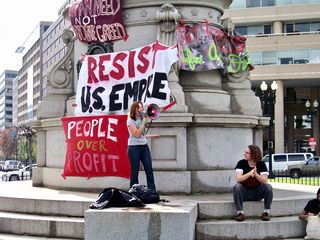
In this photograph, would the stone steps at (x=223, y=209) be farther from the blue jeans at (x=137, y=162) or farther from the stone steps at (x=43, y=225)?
the stone steps at (x=43, y=225)

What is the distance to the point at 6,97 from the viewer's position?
184625 millimetres

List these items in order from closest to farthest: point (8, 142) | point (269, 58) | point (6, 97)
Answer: point (269, 58)
point (8, 142)
point (6, 97)

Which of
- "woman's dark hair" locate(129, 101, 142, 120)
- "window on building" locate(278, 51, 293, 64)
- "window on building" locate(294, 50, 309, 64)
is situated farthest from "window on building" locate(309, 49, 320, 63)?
"woman's dark hair" locate(129, 101, 142, 120)

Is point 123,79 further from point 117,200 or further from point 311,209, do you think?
point 311,209

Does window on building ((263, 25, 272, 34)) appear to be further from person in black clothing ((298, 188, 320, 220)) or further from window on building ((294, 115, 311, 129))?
person in black clothing ((298, 188, 320, 220))

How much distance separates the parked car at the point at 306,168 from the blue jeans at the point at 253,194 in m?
27.4

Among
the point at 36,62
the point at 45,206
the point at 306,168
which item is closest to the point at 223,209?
the point at 45,206

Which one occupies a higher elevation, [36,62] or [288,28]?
[36,62]

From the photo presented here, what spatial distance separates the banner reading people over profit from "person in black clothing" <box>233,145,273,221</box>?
2798mm

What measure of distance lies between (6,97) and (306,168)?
162 metres

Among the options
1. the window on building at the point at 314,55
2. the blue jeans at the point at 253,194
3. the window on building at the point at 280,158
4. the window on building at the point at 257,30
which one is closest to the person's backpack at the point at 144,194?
the blue jeans at the point at 253,194

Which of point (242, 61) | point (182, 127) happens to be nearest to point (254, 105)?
point (242, 61)

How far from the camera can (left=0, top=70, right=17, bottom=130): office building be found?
602 ft

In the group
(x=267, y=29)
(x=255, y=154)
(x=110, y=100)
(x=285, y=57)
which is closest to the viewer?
(x=255, y=154)
